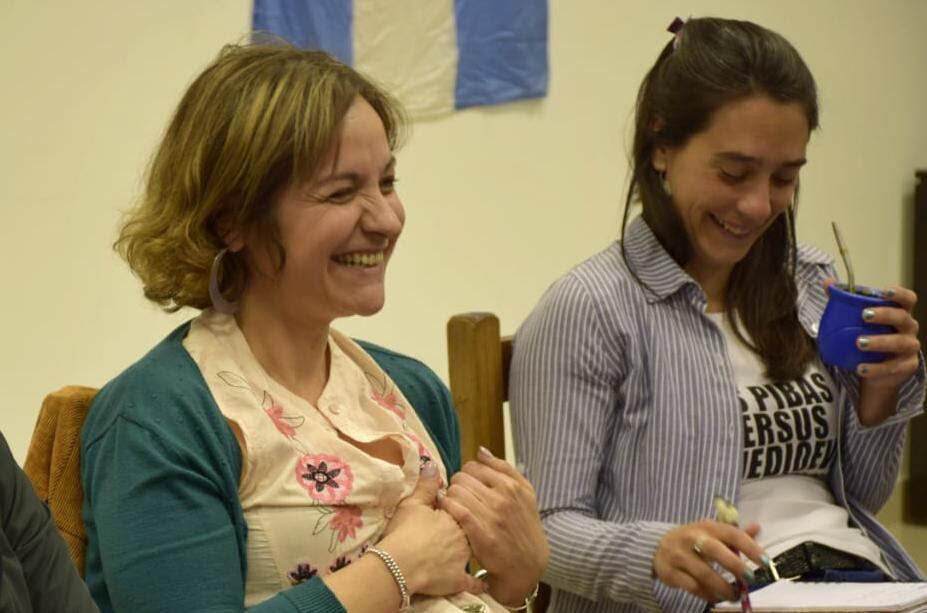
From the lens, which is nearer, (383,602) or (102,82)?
(383,602)

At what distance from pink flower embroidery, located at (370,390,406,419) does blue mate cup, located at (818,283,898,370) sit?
2.12ft

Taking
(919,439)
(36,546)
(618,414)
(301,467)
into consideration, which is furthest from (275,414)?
(919,439)

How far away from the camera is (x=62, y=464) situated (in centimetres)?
144

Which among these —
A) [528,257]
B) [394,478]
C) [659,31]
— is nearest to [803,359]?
[394,478]

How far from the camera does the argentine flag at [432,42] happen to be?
2.86 metres

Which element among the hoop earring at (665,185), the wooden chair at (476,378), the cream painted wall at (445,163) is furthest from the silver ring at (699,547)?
the cream painted wall at (445,163)

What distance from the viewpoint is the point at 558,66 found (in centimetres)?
351

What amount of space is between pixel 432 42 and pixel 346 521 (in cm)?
184

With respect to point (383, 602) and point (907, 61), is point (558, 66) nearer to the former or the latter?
point (907, 61)

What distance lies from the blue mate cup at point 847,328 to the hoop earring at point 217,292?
84 centimetres

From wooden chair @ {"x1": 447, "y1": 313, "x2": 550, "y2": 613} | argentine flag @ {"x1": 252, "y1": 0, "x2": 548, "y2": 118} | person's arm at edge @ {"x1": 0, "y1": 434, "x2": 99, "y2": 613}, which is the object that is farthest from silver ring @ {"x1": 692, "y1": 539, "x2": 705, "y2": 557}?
argentine flag @ {"x1": 252, "y1": 0, "x2": 548, "y2": 118}

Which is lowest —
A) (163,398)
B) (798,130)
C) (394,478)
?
(394,478)

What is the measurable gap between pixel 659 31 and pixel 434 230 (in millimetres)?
1015

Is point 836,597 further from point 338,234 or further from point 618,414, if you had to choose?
point 338,234
